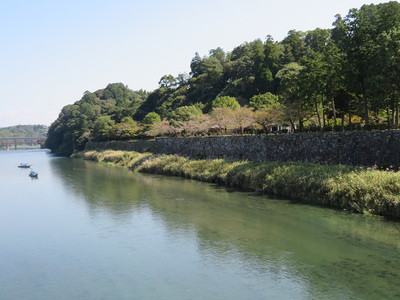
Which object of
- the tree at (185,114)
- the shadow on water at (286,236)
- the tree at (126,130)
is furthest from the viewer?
the tree at (126,130)

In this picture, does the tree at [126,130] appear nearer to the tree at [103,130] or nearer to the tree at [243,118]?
the tree at [103,130]

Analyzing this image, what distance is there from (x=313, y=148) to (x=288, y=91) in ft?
32.5

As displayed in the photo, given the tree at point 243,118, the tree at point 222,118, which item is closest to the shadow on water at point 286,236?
the tree at point 243,118

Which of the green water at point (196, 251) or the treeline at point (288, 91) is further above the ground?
the treeline at point (288, 91)

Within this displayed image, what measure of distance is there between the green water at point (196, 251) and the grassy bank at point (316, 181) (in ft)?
3.69

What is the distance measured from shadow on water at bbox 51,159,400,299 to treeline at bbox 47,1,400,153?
36.7 feet

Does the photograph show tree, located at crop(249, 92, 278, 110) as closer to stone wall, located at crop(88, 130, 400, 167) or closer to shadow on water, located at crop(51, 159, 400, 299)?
stone wall, located at crop(88, 130, 400, 167)

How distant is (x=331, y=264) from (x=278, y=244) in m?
3.15

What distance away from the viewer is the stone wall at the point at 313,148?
25.0 m

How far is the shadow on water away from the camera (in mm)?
12945

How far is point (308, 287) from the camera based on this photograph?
12.5 meters

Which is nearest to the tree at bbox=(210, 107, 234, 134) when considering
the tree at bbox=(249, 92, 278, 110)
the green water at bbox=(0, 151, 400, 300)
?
A: the tree at bbox=(249, 92, 278, 110)

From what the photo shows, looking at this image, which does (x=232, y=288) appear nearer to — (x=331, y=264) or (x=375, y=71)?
(x=331, y=264)

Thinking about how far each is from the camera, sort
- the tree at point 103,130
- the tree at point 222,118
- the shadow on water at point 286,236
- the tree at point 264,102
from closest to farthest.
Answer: the shadow on water at point 286,236 < the tree at point 222,118 < the tree at point 264,102 < the tree at point 103,130
